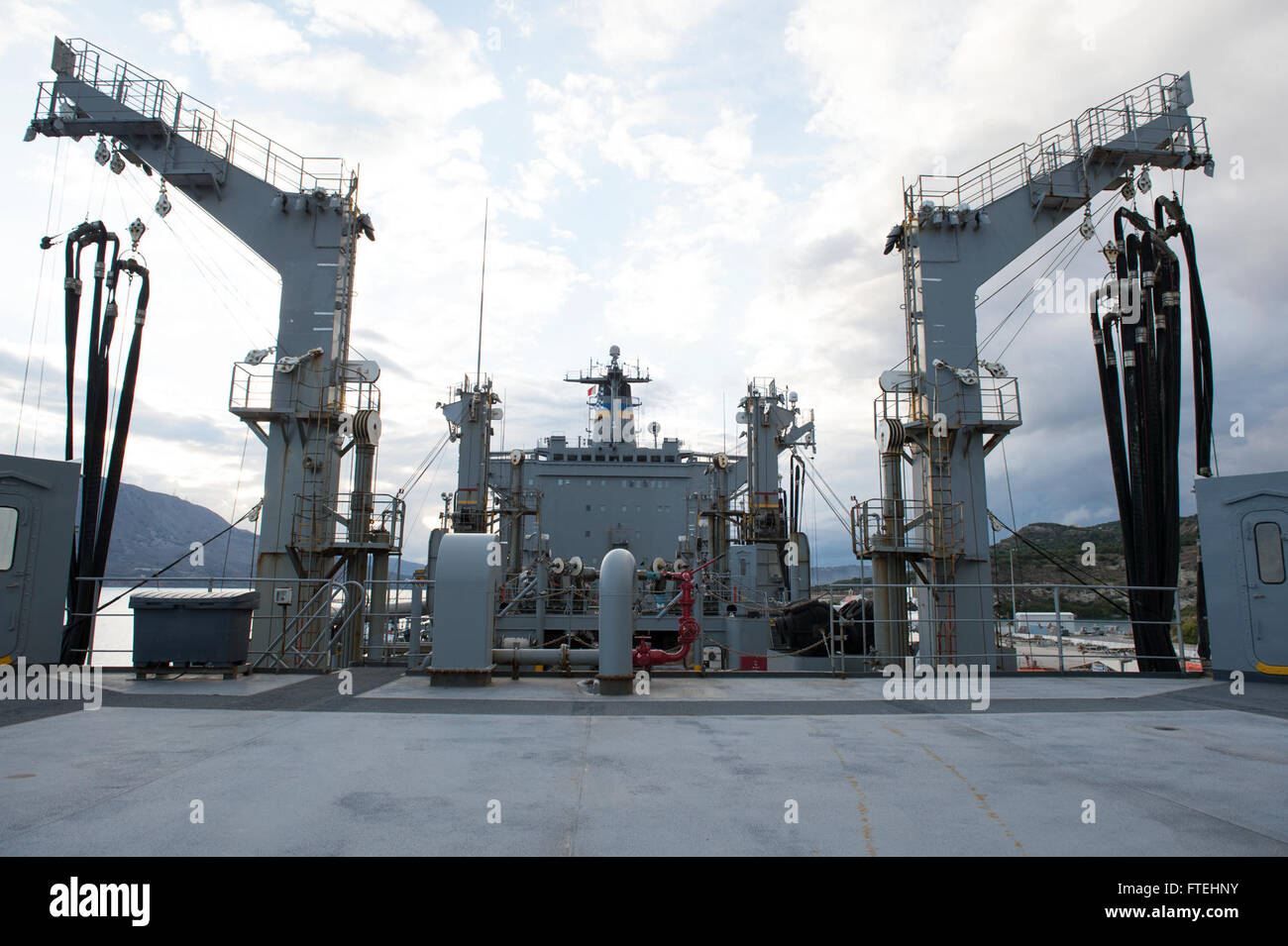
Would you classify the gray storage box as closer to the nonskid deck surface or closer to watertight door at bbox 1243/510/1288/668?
the nonskid deck surface

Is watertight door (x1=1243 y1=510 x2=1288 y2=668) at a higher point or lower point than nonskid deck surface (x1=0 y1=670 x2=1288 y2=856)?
higher

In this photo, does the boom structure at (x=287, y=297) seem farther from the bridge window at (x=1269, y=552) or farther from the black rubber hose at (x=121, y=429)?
the bridge window at (x=1269, y=552)

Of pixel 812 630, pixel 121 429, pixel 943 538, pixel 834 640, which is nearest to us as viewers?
pixel 834 640

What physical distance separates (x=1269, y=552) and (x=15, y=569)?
1498 cm

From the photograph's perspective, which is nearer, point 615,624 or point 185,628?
point 615,624

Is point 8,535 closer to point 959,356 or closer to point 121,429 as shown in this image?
point 121,429

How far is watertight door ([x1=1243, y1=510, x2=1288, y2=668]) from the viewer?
8.88m

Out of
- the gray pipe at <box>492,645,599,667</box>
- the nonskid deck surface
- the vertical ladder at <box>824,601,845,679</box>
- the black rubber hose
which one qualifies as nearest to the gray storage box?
the nonskid deck surface

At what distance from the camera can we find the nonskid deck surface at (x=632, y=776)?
10.3 feet

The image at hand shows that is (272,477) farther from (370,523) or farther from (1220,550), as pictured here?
(1220,550)

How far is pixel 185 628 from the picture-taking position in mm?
8227

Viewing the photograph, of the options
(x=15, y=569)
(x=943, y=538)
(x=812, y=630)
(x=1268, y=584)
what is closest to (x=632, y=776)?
(x=15, y=569)

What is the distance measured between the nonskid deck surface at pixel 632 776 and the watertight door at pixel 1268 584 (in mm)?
2462

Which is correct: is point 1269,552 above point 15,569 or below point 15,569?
above
